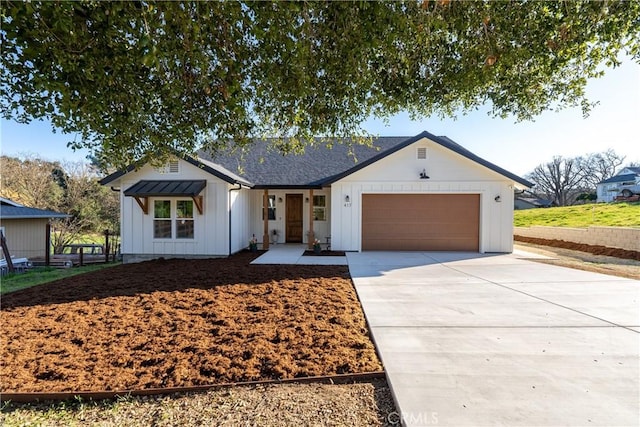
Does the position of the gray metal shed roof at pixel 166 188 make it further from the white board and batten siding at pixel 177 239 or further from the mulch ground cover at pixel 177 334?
the mulch ground cover at pixel 177 334

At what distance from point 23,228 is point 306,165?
13257mm

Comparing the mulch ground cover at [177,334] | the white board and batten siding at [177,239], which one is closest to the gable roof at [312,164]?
the white board and batten siding at [177,239]

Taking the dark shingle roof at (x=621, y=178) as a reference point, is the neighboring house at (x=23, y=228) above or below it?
below

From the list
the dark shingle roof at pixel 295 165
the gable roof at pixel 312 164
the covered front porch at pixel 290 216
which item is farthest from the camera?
the covered front porch at pixel 290 216

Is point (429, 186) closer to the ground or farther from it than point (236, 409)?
farther from it

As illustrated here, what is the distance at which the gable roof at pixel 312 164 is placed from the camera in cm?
1148

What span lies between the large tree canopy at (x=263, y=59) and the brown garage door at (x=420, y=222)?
250 inches

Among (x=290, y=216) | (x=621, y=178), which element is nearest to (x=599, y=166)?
(x=621, y=178)

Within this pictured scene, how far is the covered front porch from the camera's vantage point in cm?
1410

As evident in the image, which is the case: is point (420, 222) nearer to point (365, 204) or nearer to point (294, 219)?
point (365, 204)

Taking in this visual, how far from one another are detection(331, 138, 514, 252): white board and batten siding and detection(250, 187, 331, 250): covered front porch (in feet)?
7.24

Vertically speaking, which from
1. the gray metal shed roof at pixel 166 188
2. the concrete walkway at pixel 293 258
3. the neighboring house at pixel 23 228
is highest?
the gray metal shed roof at pixel 166 188

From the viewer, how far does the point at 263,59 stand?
170 inches

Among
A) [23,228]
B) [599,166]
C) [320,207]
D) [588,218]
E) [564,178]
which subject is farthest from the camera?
[599,166]
